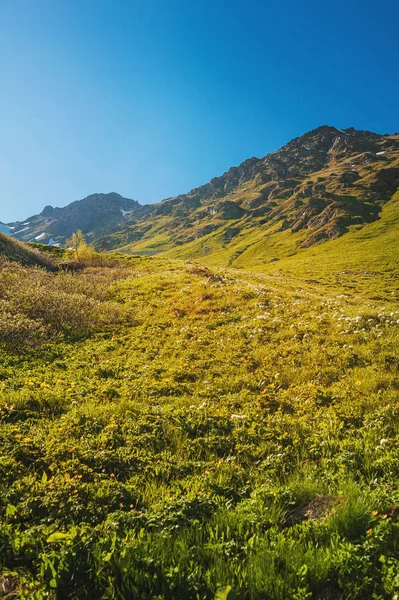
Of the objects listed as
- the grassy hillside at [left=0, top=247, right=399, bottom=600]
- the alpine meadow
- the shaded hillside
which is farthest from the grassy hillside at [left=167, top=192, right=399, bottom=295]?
the shaded hillside

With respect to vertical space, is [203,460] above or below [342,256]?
below

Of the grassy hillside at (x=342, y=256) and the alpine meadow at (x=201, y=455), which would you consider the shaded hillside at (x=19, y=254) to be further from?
the grassy hillside at (x=342, y=256)

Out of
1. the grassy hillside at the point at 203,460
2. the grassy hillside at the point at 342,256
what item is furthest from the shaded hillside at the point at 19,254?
the grassy hillside at the point at 342,256

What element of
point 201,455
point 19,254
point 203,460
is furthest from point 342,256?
point 203,460

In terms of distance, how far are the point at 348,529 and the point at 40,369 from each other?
1208 centimetres

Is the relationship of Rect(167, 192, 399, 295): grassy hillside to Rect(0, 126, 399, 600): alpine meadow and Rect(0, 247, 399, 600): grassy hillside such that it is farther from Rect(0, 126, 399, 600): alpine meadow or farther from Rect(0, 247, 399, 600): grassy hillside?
Rect(0, 247, 399, 600): grassy hillside

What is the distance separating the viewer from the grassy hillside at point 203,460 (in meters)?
4.16

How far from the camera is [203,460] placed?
752 centimetres

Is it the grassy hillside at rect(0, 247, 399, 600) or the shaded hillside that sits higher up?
the shaded hillside

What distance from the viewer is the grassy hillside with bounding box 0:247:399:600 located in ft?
13.7

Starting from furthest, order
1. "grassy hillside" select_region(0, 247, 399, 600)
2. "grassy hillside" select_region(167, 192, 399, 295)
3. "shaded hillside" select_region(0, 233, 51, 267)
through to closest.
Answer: "grassy hillside" select_region(167, 192, 399, 295) < "shaded hillside" select_region(0, 233, 51, 267) < "grassy hillside" select_region(0, 247, 399, 600)

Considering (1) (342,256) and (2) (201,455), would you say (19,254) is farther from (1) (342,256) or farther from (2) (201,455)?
(1) (342,256)

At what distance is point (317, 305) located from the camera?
1958cm

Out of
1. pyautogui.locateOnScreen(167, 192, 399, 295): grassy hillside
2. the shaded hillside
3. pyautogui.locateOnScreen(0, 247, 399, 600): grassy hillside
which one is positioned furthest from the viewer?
A: pyautogui.locateOnScreen(167, 192, 399, 295): grassy hillside
